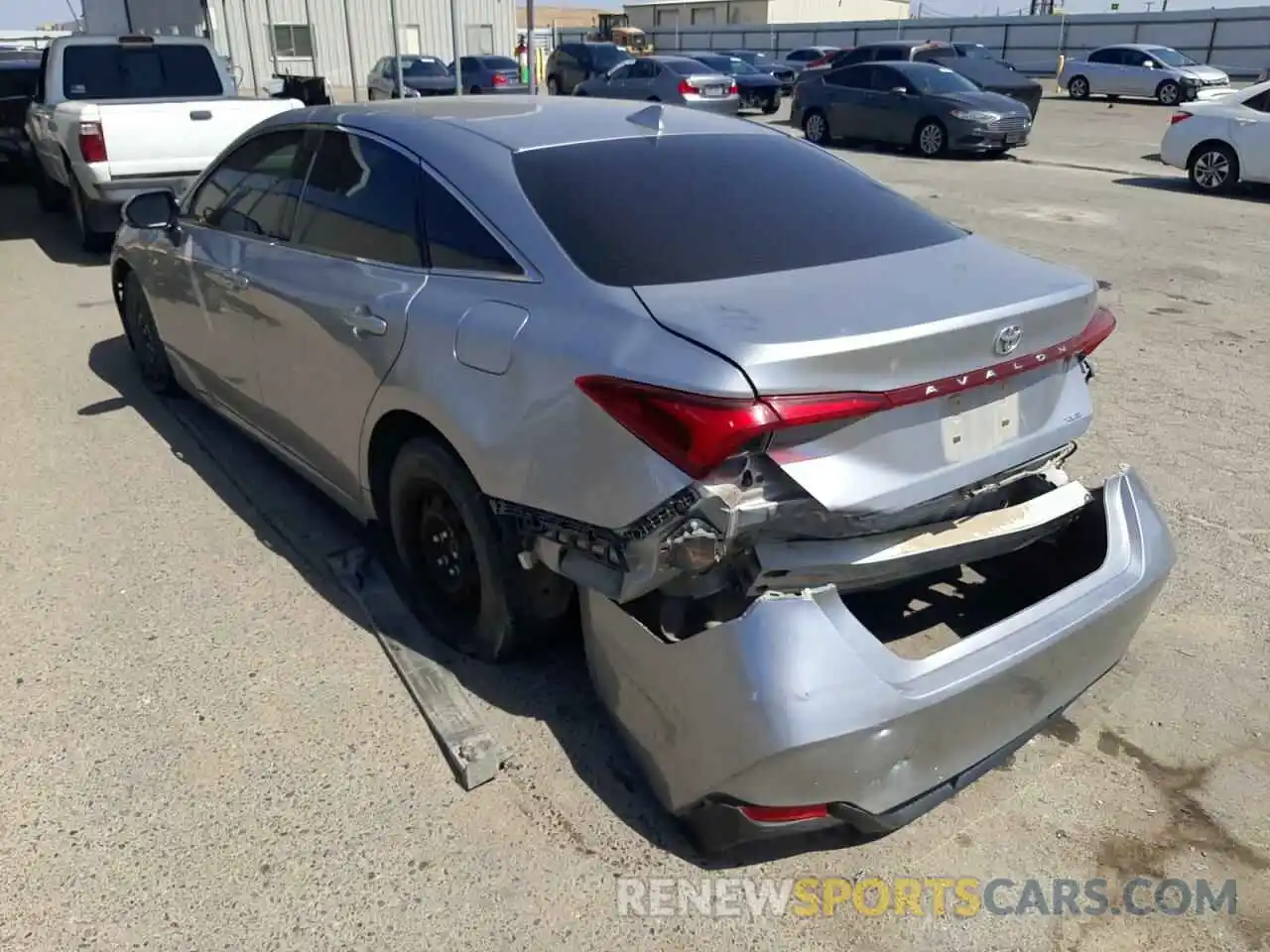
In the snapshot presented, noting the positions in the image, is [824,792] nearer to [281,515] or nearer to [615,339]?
[615,339]

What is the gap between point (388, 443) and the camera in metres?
3.31

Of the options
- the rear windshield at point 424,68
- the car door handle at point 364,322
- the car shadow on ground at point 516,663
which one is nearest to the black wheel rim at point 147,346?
the car shadow on ground at point 516,663

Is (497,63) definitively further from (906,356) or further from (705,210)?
(906,356)

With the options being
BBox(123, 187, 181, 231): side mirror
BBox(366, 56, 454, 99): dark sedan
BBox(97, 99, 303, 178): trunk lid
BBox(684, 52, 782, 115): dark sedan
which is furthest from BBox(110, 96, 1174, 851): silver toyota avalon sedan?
BBox(684, 52, 782, 115): dark sedan

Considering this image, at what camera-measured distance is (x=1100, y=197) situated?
13.1 metres

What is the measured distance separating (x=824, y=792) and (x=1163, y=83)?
31.6 meters

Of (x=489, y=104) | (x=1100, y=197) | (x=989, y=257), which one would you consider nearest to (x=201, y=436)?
(x=489, y=104)

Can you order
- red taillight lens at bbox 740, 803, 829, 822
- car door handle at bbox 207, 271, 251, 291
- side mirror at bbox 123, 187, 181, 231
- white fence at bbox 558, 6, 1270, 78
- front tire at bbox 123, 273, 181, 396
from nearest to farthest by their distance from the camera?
red taillight lens at bbox 740, 803, 829, 822, car door handle at bbox 207, 271, 251, 291, side mirror at bbox 123, 187, 181, 231, front tire at bbox 123, 273, 181, 396, white fence at bbox 558, 6, 1270, 78

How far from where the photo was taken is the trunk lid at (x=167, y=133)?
8.50m

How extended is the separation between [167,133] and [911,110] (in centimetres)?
1267

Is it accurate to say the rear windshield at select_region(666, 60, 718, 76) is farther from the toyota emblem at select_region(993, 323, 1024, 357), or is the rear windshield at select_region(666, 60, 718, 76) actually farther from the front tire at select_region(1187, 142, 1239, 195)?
the toyota emblem at select_region(993, 323, 1024, 357)

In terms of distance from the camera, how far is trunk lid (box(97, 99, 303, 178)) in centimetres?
850

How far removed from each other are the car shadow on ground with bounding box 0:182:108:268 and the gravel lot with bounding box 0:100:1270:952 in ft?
19.2

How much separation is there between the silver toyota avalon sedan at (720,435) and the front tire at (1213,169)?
12.2m
